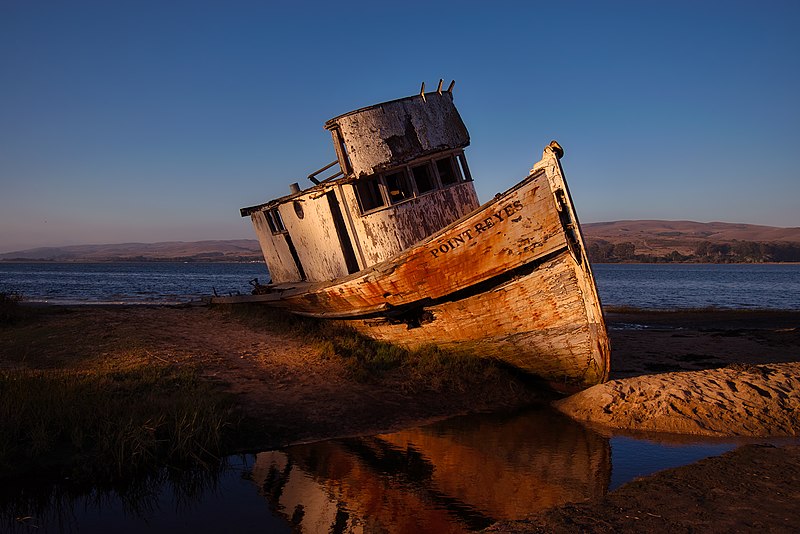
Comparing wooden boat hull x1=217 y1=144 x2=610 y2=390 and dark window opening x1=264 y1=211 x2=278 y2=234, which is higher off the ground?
dark window opening x1=264 y1=211 x2=278 y2=234

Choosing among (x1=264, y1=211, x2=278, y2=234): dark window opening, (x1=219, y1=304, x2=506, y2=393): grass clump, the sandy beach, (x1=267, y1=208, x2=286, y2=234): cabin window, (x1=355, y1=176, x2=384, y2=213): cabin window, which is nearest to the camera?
the sandy beach

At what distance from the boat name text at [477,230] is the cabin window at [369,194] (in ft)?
6.97

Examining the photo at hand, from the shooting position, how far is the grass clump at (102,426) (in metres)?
4.93

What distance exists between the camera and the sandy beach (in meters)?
4.07

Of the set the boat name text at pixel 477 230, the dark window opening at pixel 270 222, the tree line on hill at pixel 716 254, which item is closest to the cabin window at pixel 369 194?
the boat name text at pixel 477 230

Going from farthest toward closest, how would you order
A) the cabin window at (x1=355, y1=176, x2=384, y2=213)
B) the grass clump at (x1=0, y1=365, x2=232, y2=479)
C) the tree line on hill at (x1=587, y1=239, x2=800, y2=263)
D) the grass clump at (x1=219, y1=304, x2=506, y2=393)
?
1. the tree line on hill at (x1=587, y1=239, x2=800, y2=263)
2. the cabin window at (x1=355, y1=176, x2=384, y2=213)
3. the grass clump at (x1=219, y1=304, x2=506, y2=393)
4. the grass clump at (x1=0, y1=365, x2=232, y2=479)

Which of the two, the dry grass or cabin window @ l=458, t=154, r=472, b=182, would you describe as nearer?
the dry grass

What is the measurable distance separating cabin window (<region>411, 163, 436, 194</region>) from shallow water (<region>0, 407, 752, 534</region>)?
4.61 meters

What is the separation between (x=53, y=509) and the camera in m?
4.32

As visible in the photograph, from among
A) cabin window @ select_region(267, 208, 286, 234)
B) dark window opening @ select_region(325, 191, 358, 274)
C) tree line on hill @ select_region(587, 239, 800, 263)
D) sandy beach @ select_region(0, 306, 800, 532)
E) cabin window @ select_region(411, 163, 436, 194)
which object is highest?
cabin window @ select_region(267, 208, 286, 234)

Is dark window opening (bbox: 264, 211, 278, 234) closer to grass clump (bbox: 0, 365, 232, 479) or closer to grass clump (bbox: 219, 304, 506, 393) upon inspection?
grass clump (bbox: 219, 304, 506, 393)

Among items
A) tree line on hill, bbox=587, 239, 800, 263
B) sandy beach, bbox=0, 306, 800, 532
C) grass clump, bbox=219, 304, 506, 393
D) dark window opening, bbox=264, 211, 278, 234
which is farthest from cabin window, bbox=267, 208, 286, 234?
tree line on hill, bbox=587, 239, 800, 263

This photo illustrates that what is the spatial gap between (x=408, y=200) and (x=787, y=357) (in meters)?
8.15

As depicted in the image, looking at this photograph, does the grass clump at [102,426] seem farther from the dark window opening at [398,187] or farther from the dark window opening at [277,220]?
the dark window opening at [277,220]
